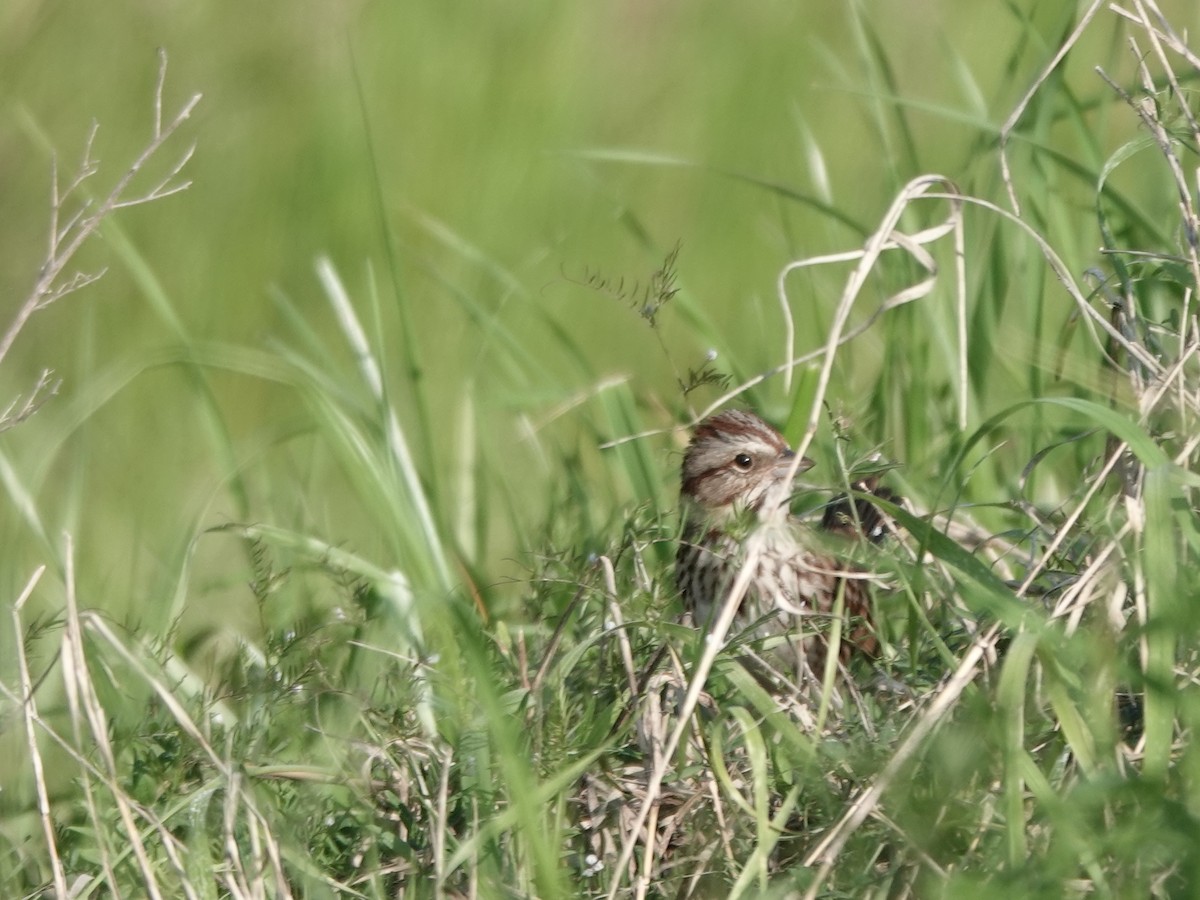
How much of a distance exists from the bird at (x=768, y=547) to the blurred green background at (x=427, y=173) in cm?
97

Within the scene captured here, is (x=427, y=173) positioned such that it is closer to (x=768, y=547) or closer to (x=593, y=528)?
(x=593, y=528)

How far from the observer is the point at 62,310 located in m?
7.98

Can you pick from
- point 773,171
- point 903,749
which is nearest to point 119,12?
point 773,171

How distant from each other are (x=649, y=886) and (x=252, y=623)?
1883mm

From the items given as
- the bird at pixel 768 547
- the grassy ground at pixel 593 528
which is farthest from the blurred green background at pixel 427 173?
the bird at pixel 768 547

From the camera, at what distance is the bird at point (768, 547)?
3.26 metres

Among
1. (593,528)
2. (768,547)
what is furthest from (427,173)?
(768,547)

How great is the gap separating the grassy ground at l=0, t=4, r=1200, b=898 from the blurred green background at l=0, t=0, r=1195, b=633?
3cm

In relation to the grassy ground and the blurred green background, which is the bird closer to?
the grassy ground

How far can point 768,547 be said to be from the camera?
4.28m

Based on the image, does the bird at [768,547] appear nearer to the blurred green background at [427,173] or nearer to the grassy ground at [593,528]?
the grassy ground at [593,528]

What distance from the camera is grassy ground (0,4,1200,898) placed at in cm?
282

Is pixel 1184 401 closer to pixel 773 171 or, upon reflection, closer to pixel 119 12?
pixel 773 171

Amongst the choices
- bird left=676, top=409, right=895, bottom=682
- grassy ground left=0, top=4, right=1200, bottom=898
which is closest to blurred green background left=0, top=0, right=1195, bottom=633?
grassy ground left=0, top=4, right=1200, bottom=898
